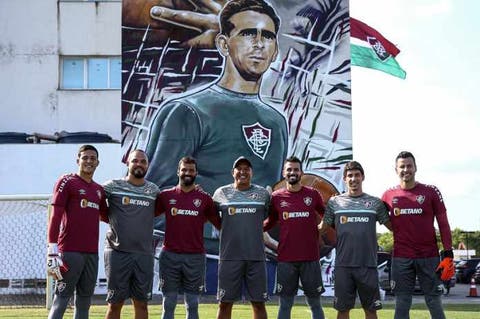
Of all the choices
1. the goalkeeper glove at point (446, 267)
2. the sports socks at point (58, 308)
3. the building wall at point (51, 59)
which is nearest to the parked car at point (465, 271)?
the building wall at point (51, 59)

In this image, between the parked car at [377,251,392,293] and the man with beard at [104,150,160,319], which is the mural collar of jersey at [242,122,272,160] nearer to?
the parked car at [377,251,392,293]

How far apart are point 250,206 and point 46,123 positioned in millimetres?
19593

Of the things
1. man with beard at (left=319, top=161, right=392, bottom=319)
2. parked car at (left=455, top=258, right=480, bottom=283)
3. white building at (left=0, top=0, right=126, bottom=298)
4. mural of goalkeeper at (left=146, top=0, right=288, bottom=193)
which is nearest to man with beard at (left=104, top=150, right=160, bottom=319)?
man with beard at (left=319, top=161, right=392, bottom=319)

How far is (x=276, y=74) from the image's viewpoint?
20.8 m

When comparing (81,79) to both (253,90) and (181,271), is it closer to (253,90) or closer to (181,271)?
(253,90)

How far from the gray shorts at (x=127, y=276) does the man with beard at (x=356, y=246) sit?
2.31m

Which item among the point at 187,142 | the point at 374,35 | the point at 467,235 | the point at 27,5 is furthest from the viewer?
the point at 467,235

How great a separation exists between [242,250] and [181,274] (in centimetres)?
79

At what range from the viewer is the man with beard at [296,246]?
9.24m

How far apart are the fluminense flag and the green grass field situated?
834 cm

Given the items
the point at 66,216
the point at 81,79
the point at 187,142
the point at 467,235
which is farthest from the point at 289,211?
the point at 467,235

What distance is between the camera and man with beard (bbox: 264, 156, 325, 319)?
364 inches

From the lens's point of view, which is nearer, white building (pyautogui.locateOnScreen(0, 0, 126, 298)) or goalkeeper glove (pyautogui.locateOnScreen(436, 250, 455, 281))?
goalkeeper glove (pyautogui.locateOnScreen(436, 250, 455, 281))

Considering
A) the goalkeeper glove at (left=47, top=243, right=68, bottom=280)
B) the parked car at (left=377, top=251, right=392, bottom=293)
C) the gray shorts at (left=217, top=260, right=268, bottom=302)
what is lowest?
the parked car at (left=377, top=251, right=392, bottom=293)
